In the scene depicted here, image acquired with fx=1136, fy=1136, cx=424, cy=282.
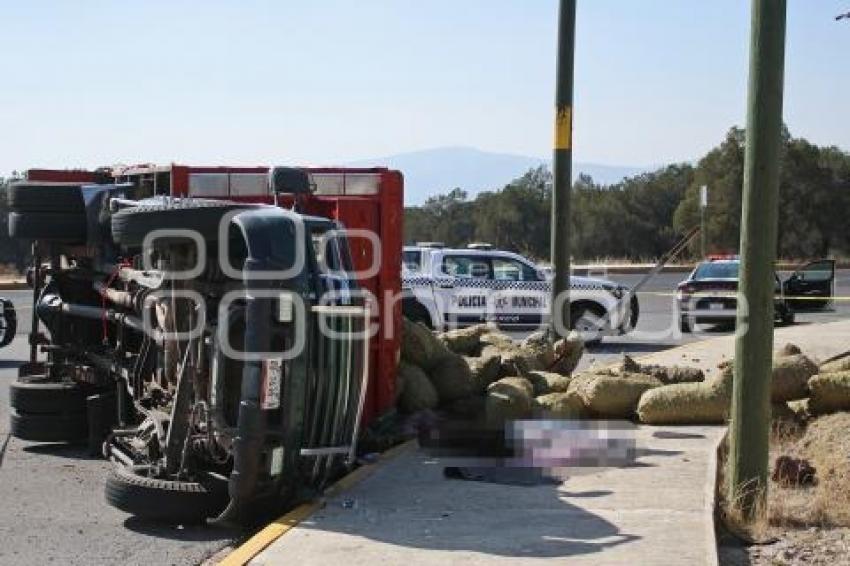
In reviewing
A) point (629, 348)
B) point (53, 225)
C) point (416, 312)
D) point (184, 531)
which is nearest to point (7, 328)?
point (416, 312)

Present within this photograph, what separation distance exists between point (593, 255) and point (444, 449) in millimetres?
55535

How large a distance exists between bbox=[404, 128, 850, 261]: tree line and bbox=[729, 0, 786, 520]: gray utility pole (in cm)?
4563

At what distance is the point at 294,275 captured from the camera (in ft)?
22.6

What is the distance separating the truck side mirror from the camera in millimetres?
8523

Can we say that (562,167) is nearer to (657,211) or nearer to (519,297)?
(519,297)

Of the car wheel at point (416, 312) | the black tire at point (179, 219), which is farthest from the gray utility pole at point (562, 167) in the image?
the car wheel at point (416, 312)

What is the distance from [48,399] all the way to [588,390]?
4.84m

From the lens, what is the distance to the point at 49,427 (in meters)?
10.2

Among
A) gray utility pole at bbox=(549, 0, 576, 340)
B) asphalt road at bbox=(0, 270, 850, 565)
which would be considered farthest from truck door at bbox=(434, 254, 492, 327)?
asphalt road at bbox=(0, 270, 850, 565)

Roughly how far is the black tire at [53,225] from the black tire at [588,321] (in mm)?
10894

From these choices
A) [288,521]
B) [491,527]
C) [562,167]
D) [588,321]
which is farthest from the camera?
[588,321]

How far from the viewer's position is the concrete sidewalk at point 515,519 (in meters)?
6.16

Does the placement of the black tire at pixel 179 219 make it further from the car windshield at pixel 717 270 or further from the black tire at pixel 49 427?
the car windshield at pixel 717 270

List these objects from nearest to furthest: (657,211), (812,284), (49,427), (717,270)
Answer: (49,427) → (717,270) → (812,284) → (657,211)
